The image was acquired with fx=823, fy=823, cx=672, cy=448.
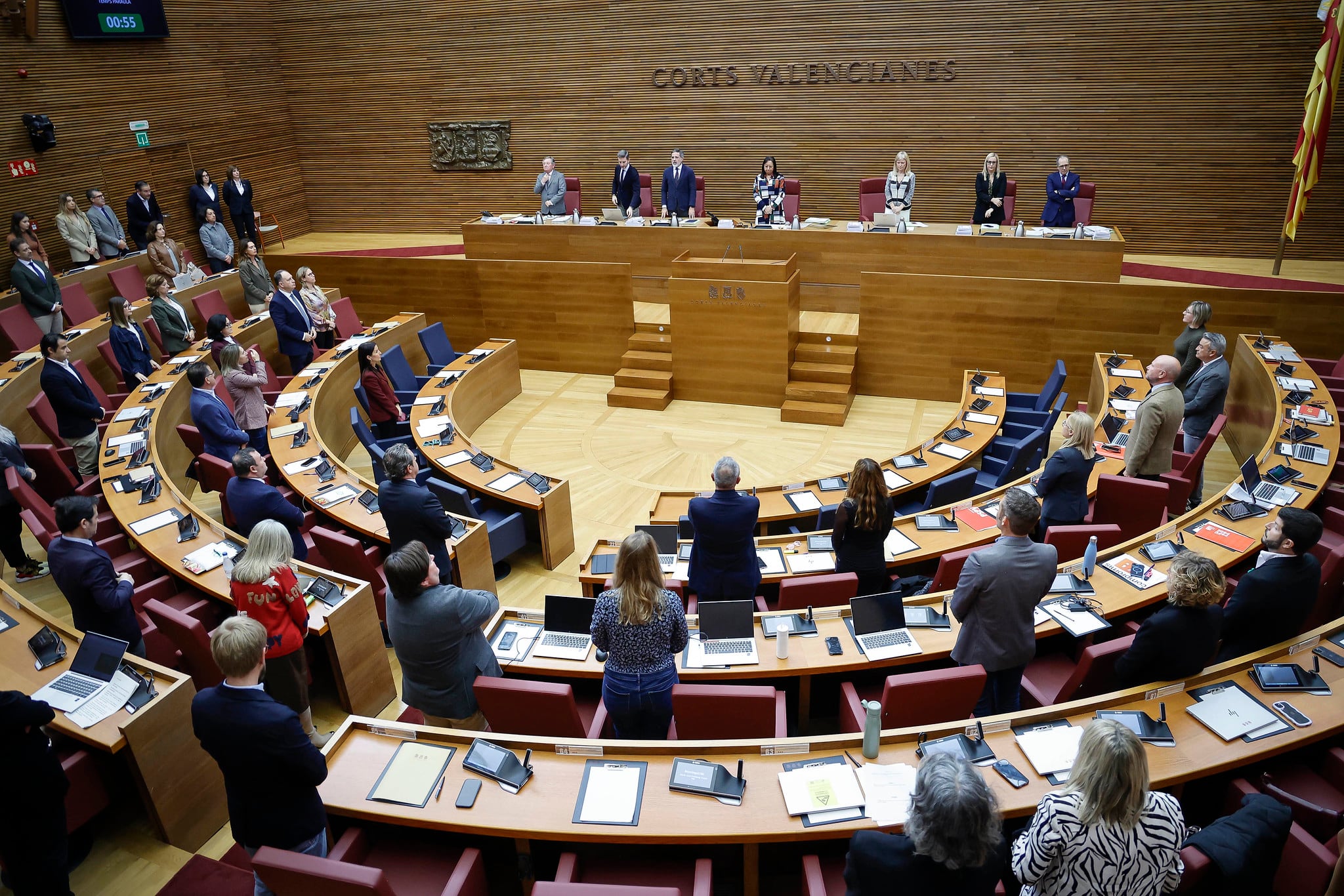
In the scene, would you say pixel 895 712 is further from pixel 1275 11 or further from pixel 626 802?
pixel 1275 11

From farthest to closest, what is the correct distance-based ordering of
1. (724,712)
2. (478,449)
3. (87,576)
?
(478,449)
(87,576)
(724,712)

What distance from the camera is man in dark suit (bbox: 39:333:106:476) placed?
6.69 metres

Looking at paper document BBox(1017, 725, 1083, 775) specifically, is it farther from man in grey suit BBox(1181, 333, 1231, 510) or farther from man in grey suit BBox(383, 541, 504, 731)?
man in grey suit BBox(1181, 333, 1231, 510)

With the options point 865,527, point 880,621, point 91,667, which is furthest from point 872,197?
point 91,667

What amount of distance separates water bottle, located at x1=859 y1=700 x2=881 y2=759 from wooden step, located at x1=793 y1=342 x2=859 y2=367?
22.2ft

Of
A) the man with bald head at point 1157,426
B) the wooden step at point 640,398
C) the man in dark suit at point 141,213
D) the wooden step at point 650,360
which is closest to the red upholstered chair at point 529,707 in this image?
the man with bald head at point 1157,426

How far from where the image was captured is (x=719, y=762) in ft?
11.0

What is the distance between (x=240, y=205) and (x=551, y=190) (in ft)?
15.2

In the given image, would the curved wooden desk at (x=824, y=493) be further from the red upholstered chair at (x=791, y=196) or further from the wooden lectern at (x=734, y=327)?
the red upholstered chair at (x=791, y=196)

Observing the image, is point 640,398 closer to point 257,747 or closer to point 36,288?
point 36,288

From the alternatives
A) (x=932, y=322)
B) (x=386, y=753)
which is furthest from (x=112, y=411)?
(x=932, y=322)

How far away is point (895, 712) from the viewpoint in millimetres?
3559

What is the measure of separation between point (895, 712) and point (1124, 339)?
7.10 meters

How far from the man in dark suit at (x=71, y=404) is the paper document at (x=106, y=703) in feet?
12.7
